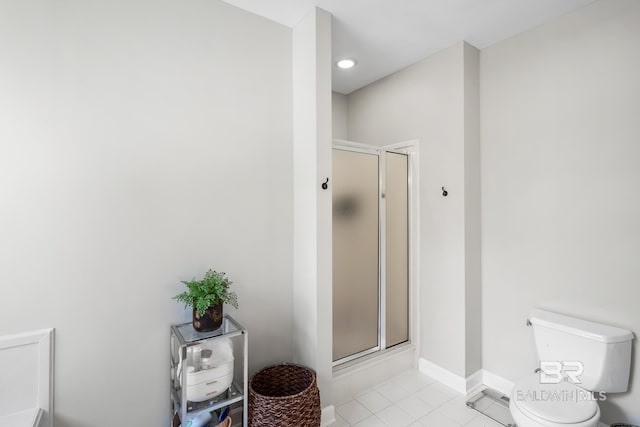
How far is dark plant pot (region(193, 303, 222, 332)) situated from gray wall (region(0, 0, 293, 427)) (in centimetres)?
20

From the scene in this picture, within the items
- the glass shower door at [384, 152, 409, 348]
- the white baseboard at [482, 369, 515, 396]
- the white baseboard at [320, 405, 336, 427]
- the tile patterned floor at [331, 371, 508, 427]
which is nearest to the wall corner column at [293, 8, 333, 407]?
the white baseboard at [320, 405, 336, 427]

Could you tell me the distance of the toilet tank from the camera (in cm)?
164

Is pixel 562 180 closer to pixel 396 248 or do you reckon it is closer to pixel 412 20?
pixel 396 248

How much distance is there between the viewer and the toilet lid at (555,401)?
1.43 meters

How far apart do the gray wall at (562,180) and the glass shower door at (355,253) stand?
82cm

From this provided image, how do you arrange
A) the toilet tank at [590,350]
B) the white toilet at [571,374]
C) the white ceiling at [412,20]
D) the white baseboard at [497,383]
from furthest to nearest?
the white baseboard at [497,383] < the white ceiling at [412,20] < the toilet tank at [590,350] < the white toilet at [571,374]

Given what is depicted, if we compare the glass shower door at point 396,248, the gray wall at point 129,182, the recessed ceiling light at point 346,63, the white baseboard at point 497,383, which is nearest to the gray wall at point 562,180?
the white baseboard at point 497,383

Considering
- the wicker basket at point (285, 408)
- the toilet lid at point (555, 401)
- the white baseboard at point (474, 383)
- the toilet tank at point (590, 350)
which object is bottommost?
the white baseboard at point (474, 383)

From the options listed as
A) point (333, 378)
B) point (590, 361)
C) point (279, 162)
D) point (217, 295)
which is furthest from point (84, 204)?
point (590, 361)

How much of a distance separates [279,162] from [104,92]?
3.14 ft

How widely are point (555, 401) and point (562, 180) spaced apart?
4.12 feet

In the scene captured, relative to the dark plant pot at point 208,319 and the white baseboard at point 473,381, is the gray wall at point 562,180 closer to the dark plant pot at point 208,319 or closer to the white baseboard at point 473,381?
the white baseboard at point 473,381

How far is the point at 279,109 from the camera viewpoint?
2.02m

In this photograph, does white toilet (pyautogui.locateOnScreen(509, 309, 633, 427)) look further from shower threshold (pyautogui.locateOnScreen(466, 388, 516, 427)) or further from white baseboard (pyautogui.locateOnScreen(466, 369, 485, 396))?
white baseboard (pyautogui.locateOnScreen(466, 369, 485, 396))
